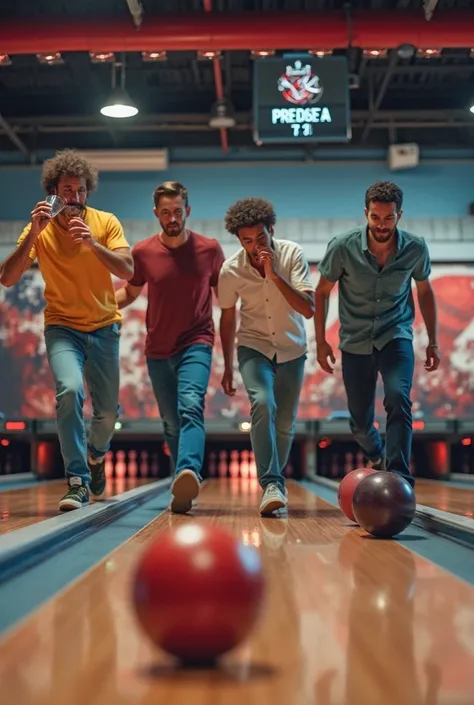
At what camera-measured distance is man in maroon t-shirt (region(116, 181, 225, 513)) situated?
12.4ft

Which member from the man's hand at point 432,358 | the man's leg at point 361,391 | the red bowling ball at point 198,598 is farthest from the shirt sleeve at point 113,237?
the red bowling ball at point 198,598

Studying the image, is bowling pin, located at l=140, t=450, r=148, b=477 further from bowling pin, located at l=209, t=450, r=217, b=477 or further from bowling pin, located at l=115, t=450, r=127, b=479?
bowling pin, located at l=209, t=450, r=217, b=477

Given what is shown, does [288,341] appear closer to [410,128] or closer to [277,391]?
[277,391]

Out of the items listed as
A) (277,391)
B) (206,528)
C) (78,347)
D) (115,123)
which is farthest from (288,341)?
(115,123)

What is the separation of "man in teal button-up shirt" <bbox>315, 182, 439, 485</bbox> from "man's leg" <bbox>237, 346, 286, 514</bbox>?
39 cm

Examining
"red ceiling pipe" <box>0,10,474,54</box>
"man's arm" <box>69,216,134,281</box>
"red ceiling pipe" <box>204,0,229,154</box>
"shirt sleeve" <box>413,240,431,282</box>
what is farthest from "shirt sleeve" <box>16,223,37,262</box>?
"red ceiling pipe" <box>204,0,229,154</box>

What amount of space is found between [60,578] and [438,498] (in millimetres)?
3249

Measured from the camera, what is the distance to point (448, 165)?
389 inches

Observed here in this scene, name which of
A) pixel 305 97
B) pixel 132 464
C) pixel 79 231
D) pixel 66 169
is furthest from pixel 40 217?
pixel 132 464

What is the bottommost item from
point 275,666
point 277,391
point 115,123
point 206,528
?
point 275,666

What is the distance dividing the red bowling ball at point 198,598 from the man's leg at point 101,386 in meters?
2.42

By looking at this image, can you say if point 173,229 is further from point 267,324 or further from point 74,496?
point 74,496

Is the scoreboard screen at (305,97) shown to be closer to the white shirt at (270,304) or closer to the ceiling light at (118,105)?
the ceiling light at (118,105)

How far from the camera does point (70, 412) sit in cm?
343
